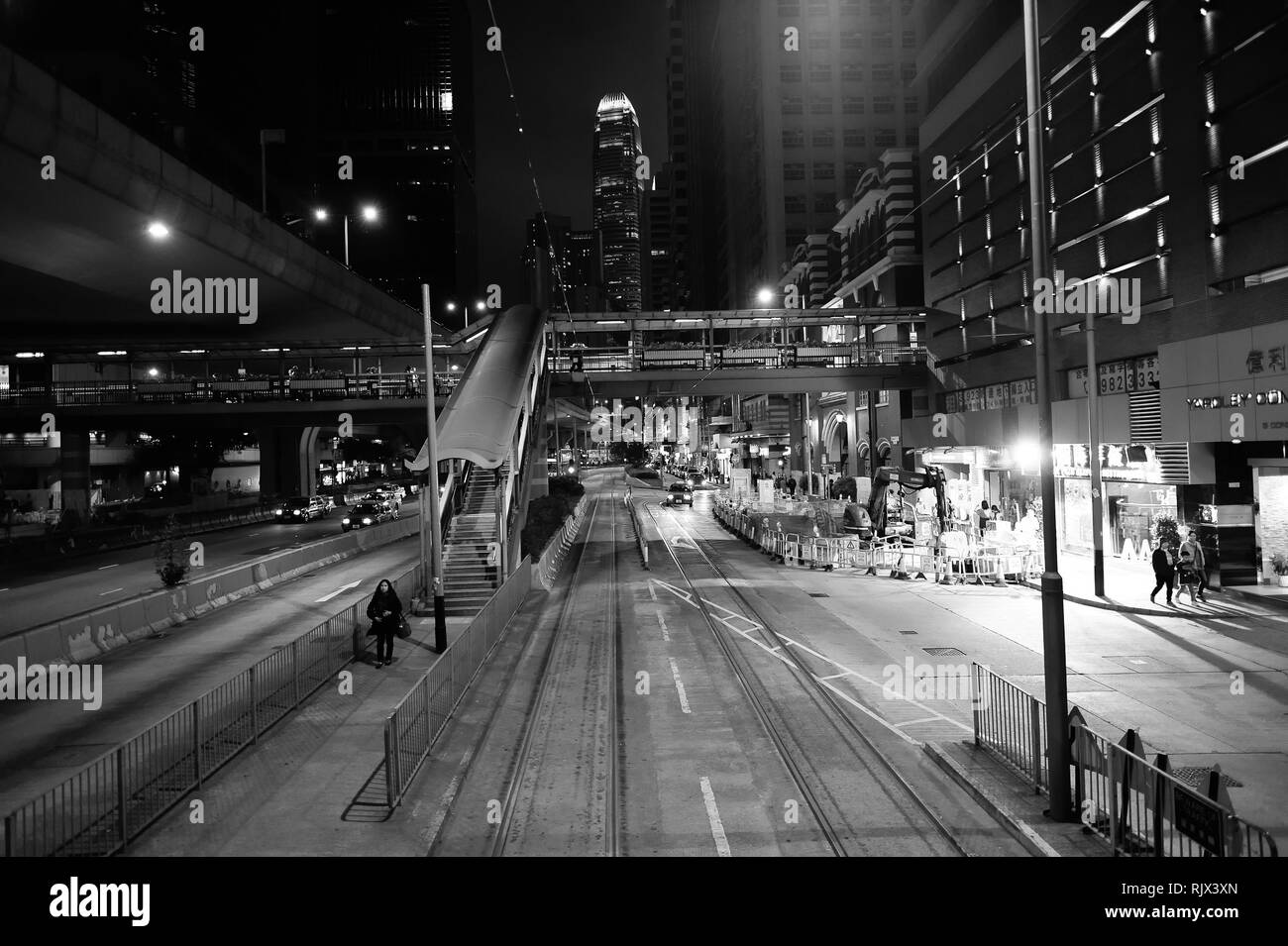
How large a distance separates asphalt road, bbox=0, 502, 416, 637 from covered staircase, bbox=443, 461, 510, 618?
24.3 ft

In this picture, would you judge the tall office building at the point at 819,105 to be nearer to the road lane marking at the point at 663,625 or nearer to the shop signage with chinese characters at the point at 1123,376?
the shop signage with chinese characters at the point at 1123,376

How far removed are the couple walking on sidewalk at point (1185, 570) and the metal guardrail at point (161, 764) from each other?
60.2 ft

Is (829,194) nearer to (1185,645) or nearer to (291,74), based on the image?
(1185,645)

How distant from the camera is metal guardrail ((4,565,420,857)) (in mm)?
7648

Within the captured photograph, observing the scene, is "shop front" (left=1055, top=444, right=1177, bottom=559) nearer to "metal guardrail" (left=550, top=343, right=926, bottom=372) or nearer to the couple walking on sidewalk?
the couple walking on sidewalk

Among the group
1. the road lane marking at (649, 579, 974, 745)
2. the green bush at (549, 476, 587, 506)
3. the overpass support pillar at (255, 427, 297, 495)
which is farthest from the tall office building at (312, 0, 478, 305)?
the road lane marking at (649, 579, 974, 745)

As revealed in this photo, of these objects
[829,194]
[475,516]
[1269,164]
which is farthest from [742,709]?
[829,194]

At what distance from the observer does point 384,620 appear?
49.0ft

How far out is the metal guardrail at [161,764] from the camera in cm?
765

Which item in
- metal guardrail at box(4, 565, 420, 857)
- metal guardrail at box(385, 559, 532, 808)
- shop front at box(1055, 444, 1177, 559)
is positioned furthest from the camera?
shop front at box(1055, 444, 1177, 559)

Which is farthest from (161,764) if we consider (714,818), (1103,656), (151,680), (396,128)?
(396,128)

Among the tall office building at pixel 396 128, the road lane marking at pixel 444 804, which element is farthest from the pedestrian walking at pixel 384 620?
the tall office building at pixel 396 128

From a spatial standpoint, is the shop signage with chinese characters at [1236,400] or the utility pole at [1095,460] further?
the utility pole at [1095,460]
